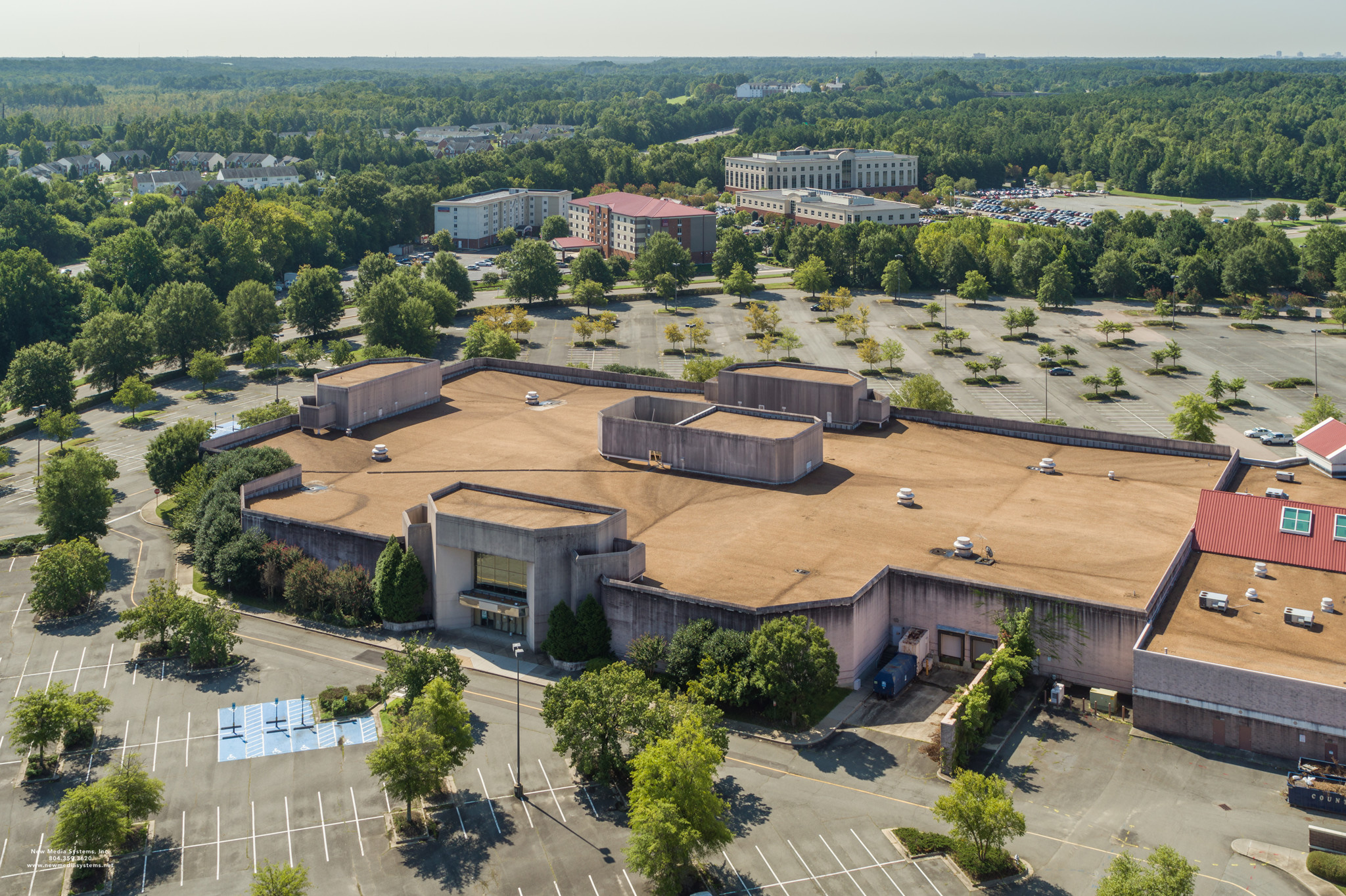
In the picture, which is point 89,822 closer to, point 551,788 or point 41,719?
point 41,719

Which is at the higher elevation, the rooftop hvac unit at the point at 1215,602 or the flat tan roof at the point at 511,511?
the flat tan roof at the point at 511,511

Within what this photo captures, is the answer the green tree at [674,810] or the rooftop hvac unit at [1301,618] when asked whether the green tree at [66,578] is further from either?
the rooftop hvac unit at [1301,618]

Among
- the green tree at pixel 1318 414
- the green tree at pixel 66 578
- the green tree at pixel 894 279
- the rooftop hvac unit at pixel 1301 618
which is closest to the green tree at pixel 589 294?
the green tree at pixel 894 279

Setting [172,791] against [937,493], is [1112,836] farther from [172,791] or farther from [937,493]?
[172,791]

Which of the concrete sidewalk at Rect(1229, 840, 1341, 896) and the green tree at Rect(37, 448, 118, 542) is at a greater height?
the green tree at Rect(37, 448, 118, 542)

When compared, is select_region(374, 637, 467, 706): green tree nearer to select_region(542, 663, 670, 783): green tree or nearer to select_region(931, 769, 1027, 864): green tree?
select_region(542, 663, 670, 783): green tree

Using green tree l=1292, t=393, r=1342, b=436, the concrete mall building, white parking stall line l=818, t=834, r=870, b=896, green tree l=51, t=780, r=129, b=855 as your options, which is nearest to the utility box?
the concrete mall building

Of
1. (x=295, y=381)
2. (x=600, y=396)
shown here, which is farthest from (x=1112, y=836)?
(x=295, y=381)
